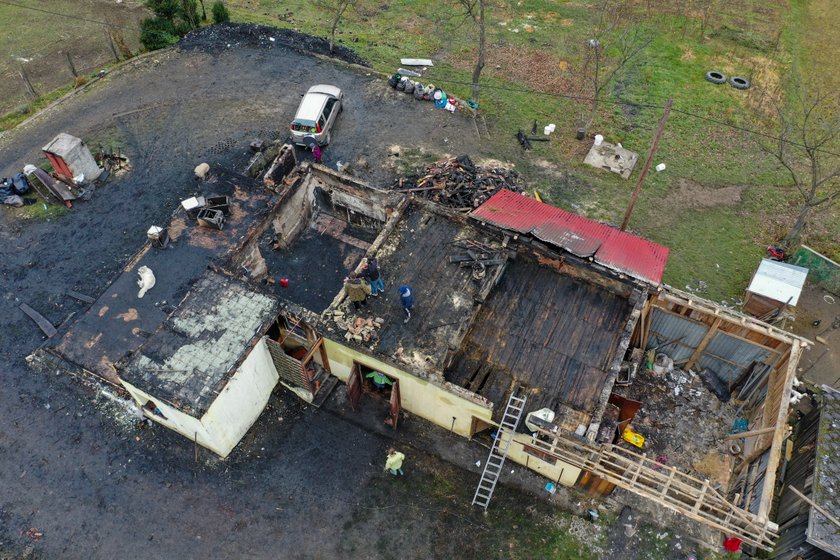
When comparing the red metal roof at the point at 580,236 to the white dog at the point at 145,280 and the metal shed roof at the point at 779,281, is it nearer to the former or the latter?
the metal shed roof at the point at 779,281

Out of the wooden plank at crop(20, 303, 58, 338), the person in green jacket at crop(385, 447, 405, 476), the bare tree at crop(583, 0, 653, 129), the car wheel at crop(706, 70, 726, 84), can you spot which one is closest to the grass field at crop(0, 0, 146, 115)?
the wooden plank at crop(20, 303, 58, 338)

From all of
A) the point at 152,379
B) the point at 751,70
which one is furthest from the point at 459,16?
the point at 152,379

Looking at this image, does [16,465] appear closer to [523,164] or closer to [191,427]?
[191,427]

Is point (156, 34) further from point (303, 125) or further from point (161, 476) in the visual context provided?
point (161, 476)

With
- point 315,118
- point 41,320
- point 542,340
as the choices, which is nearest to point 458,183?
point 315,118

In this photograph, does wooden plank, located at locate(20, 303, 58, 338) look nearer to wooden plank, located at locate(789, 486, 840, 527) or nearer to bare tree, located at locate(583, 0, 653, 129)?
wooden plank, located at locate(789, 486, 840, 527)

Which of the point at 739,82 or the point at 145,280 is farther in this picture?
the point at 739,82
